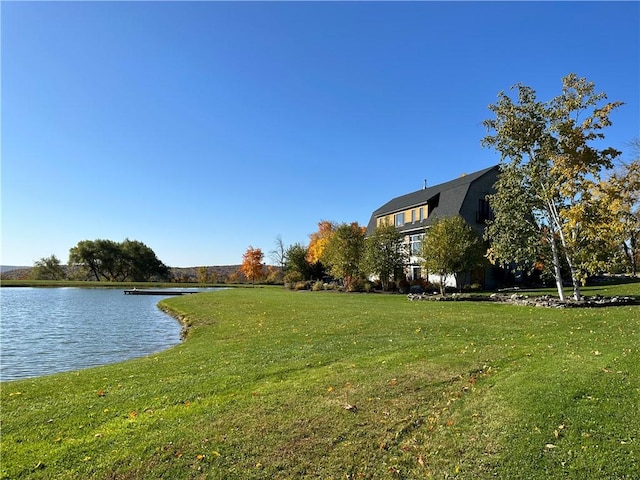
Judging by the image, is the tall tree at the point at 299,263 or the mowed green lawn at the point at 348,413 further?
the tall tree at the point at 299,263

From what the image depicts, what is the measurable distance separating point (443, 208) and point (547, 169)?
49.3 feet

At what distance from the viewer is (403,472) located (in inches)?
152

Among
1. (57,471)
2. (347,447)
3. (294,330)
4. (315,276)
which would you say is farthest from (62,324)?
(315,276)

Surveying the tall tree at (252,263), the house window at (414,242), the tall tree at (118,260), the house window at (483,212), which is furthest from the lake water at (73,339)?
the tall tree at (118,260)

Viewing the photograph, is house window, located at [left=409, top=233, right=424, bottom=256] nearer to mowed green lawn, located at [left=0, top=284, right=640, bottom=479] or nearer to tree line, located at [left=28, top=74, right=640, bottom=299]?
tree line, located at [left=28, top=74, right=640, bottom=299]

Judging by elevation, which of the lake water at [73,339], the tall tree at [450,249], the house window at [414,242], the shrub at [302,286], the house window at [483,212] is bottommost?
the lake water at [73,339]

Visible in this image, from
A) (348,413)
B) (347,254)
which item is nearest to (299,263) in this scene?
(347,254)

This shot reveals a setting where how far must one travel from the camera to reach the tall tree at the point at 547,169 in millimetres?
15578

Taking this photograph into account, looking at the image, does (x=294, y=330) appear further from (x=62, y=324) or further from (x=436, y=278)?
(x=436, y=278)

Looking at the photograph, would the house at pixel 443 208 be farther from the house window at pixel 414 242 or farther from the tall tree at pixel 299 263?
the tall tree at pixel 299 263

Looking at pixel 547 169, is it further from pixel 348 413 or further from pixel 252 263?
pixel 252 263

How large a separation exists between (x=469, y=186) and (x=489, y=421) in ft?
92.7

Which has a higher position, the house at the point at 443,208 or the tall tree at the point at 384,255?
the house at the point at 443,208

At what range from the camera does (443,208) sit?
32438 mm
